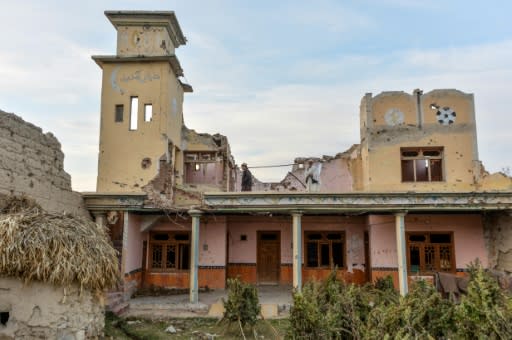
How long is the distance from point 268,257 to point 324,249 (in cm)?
228

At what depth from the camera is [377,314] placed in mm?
5453

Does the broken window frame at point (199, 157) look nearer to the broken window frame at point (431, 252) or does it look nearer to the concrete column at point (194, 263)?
the concrete column at point (194, 263)

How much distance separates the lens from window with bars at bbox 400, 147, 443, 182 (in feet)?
52.3

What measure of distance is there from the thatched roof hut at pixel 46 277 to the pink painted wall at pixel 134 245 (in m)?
5.60

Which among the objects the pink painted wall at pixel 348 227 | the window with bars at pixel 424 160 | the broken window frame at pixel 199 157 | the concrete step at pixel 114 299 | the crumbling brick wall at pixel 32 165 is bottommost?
the concrete step at pixel 114 299

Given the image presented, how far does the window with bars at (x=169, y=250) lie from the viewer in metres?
15.6

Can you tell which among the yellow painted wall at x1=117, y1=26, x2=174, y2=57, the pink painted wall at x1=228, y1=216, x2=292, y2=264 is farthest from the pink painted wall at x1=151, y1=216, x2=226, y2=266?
the yellow painted wall at x1=117, y1=26, x2=174, y2=57

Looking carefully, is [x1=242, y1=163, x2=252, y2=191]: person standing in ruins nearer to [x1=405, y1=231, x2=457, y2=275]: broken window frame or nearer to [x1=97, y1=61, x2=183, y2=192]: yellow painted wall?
[x1=97, y1=61, x2=183, y2=192]: yellow painted wall

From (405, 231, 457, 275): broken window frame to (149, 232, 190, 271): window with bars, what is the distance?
27.6ft

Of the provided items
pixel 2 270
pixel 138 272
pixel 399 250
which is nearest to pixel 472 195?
pixel 399 250

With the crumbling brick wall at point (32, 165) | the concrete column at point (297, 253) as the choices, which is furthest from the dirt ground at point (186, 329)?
the crumbling brick wall at point (32, 165)

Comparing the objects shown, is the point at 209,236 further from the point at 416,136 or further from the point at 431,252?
the point at 416,136

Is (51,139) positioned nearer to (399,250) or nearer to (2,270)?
(2,270)

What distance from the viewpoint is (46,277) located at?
7.16 metres
